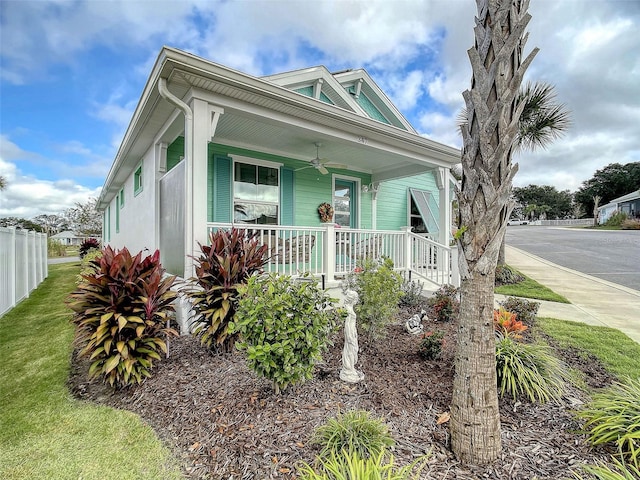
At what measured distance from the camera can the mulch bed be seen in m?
1.96

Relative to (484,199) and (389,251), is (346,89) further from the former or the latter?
(484,199)

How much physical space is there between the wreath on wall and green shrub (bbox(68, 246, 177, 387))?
17.0ft

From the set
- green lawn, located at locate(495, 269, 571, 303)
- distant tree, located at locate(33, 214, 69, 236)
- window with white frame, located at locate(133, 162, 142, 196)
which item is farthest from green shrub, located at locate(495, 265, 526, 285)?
distant tree, located at locate(33, 214, 69, 236)

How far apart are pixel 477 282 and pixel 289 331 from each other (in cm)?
142

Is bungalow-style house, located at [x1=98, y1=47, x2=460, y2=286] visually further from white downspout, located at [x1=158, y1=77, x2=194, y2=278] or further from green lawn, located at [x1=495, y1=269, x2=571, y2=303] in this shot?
green lawn, located at [x1=495, y1=269, x2=571, y2=303]

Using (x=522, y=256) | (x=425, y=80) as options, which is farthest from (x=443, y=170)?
(x=522, y=256)

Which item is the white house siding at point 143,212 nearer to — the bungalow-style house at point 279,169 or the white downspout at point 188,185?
the bungalow-style house at point 279,169

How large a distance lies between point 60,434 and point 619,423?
13.5ft

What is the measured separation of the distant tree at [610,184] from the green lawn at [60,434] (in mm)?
59648

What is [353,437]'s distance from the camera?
1.97m

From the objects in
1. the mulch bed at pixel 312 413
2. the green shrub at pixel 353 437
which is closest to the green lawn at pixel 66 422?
the mulch bed at pixel 312 413

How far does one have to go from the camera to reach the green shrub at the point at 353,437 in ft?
6.27

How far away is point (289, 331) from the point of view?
2471mm

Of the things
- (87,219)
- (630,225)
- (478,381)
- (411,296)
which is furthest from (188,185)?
(630,225)
